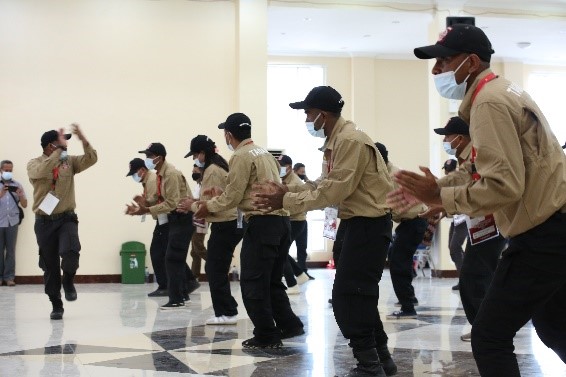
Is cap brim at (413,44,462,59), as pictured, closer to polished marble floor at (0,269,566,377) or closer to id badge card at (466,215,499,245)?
id badge card at (466,215,499,245)

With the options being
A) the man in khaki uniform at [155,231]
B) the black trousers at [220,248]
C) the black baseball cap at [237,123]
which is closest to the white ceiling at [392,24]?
the man in khaki uniform at [155,231]

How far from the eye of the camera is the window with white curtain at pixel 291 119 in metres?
16.9

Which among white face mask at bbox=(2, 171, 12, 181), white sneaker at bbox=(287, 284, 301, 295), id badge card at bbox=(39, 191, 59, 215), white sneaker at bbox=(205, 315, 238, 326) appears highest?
white face mask at bbox=(2, 171, 12, 181)

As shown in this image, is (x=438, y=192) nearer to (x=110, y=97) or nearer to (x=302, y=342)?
(x=302, y=342)

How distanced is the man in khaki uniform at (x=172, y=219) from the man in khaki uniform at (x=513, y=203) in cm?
602

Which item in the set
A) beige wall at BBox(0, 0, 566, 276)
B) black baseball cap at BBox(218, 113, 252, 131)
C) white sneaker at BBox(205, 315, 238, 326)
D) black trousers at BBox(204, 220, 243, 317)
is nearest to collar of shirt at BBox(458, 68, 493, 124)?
black baseball cap at BBox(218, 113, 252, 131)

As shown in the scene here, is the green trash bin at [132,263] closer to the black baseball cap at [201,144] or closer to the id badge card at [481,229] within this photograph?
the black baseball cap at [201,144]

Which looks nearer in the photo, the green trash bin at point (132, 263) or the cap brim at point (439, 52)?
the cap brim at point (439, 52)

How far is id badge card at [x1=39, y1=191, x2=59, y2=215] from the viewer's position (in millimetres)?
7762

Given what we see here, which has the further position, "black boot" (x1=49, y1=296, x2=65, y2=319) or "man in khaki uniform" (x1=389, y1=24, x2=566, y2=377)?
"black boot" (x1=49, y1=296, x2=65, y2=319)

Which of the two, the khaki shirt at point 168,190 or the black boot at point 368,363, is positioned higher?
the khaki shirt at point 168,190

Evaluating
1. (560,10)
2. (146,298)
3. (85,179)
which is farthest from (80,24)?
(560,10)

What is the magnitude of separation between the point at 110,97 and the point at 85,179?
1315 millimetres

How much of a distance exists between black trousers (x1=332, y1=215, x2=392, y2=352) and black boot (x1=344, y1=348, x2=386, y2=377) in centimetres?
3
